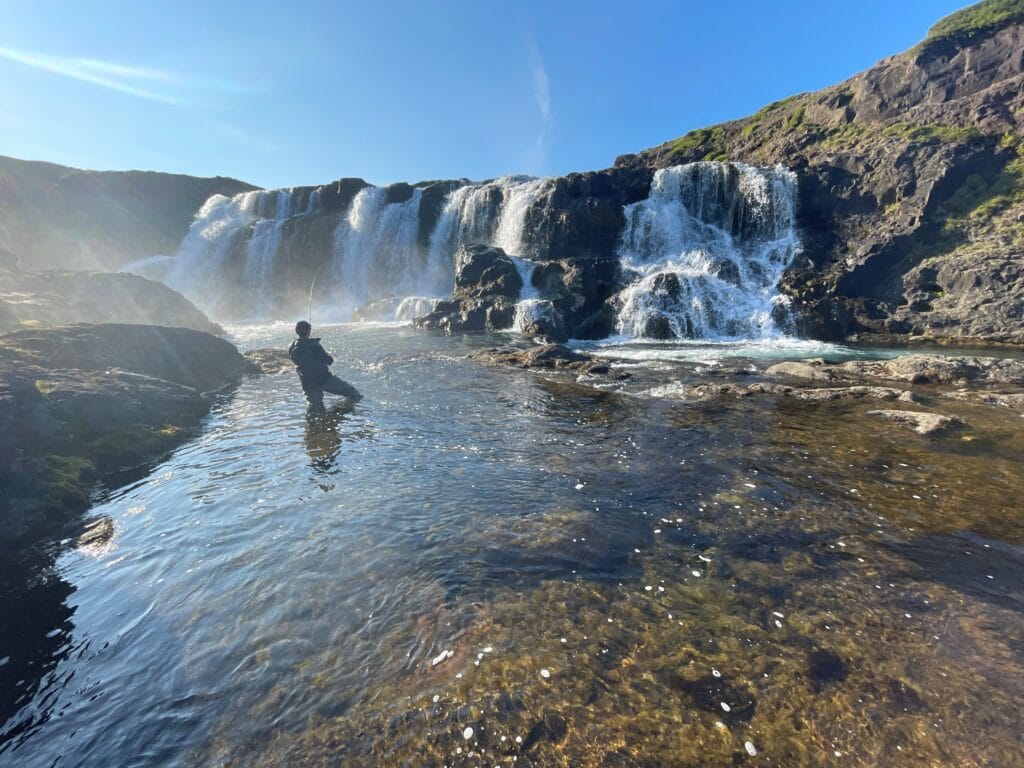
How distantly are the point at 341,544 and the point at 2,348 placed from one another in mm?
13390

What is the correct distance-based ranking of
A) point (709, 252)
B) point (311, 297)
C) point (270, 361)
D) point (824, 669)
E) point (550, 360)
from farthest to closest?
point (311, 297) < point (709, 252) < point (270, 361) < point (550, 360) < point (824, 669)

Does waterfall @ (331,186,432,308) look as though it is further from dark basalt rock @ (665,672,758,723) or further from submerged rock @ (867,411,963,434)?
dark basalt rock @ (665,672,758,723)

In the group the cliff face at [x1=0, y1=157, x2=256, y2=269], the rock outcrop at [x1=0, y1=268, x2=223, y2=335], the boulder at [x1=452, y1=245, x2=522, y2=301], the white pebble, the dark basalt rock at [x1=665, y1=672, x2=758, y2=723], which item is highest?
the cliff face at [x1=0, y1=157, x2=256, y2=269]

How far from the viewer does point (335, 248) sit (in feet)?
200

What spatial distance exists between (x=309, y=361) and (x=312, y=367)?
241mm

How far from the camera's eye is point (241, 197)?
6888 cm

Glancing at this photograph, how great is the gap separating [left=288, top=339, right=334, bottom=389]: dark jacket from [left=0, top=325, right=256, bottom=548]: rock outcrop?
358cm

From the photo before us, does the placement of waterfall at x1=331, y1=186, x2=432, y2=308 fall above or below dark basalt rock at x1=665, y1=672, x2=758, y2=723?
above

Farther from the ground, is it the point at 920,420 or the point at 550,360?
the point at 550,360

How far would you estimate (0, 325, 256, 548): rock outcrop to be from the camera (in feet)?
26.9

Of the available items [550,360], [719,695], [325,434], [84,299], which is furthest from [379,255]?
[719,695]

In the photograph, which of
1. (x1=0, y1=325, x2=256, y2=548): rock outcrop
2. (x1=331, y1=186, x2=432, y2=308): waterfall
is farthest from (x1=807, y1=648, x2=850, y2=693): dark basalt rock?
(x1=331, y1=186, x2=432, y2=308): waterfall

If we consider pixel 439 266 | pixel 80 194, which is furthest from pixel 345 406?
pixel 80 194

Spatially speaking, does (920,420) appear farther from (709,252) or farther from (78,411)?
(709,252)
